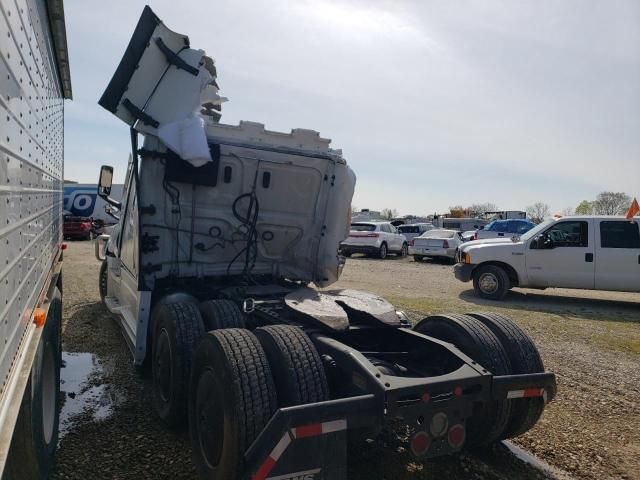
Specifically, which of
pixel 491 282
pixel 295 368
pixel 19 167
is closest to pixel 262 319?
pixel 295 368

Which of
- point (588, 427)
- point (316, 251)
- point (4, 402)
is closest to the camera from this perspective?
point (4, 402)

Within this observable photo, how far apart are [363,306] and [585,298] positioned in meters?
9.77

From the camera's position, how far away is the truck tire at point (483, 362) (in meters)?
3.32

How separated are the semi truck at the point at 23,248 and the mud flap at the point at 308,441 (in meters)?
1.10

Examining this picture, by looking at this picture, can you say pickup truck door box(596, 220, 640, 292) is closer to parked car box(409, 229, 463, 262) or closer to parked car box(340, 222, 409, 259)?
parked car box(409, 229, 463, 262)

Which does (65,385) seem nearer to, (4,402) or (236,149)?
(236,149)

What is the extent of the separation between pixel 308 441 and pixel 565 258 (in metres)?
9.57

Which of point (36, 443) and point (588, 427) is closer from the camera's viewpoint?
point (36, 443)

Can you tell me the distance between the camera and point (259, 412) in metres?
2.63

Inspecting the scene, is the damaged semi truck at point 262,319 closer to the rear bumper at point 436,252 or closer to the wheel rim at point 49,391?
the wheel rim at point 49,391

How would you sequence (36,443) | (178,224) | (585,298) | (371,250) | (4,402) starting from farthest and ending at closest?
1. (371,250)
2. (585,298)
3. (178,224)
4. (36,443)
5. (4,402)

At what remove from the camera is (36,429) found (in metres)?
2.56

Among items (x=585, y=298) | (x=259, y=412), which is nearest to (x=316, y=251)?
(x=259, y=412)

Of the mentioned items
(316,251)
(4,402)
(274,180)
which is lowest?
(4,402)
